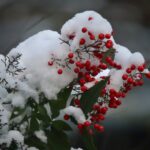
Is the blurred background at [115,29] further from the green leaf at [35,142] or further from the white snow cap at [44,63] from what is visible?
the green leaf at [35,142]

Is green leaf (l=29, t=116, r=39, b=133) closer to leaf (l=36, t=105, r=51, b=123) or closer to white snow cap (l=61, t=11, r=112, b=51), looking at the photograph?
leaf (l=36, t=105, r=51, b=123)

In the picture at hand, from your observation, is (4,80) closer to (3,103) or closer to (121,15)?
(3,103)

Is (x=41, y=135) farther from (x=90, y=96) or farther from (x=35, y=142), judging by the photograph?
(x=90, y=96)

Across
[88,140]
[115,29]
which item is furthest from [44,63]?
[115,29]

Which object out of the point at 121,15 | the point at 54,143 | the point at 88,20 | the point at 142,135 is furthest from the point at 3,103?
the point at 121,15

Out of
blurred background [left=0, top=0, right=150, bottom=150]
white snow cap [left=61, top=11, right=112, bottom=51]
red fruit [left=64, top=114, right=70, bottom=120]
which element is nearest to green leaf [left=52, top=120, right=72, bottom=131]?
red fruit [left=64, top=114, right=70, bottom=120]
